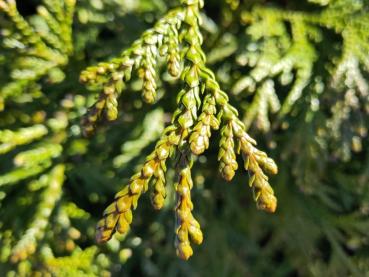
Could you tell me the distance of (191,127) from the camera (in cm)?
159

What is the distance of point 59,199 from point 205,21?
79cm

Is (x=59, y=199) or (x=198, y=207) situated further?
(x=198, y=207)

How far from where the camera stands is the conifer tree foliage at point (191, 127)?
1783mm

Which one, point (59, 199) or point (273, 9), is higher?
point (273, 9)

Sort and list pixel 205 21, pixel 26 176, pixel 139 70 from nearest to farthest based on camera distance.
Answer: pixel 139 70 < pixel 26 176 < pixel 205 21

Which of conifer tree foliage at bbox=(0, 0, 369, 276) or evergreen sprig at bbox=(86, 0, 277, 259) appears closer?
evergreen sprig at bbox=(86, 0, 277, 259)

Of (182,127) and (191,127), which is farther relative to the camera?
(191,127)

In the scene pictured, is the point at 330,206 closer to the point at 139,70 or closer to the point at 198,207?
the point at 198,207

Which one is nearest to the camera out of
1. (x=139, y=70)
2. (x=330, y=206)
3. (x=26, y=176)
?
(x=139, y=70)

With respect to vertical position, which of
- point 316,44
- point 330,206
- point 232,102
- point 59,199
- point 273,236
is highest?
point 316,44

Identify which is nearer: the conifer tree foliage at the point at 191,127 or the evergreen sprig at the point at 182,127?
the evergreen sprig at the point at 182,127

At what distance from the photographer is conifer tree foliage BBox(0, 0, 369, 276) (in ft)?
5.85

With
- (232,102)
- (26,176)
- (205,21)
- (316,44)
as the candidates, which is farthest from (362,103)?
(26,176)

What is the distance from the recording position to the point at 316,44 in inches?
76.6
